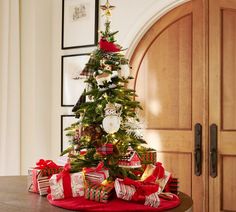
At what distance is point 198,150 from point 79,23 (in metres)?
1.68

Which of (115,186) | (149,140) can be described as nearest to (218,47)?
(149,140)

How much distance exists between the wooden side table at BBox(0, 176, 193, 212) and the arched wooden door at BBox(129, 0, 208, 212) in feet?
3.77

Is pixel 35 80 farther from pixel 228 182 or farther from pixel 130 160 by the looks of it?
pixel 130 160

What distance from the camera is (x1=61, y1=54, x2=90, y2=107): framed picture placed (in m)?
3.97

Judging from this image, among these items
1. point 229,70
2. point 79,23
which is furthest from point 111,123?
point 79,23

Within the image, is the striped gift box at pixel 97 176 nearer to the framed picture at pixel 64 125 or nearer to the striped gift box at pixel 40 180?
the striped gift box at pixel 40 180

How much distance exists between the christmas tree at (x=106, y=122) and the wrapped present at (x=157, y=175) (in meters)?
0.07

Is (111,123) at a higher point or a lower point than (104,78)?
lower

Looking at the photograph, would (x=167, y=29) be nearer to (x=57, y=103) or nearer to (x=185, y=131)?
(x=185, y=131)

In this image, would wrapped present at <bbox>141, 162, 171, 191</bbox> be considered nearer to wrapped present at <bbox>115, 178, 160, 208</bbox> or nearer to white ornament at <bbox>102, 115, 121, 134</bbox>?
wrapped present at <bbox>115, 178, 160, 208</bbox>

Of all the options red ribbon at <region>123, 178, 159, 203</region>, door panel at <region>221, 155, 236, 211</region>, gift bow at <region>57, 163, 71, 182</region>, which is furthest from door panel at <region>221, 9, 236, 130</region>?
gift bow at <region>57, 163, 71, 182</region>

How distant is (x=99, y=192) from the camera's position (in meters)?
2.01

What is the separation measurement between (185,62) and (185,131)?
1.89ft

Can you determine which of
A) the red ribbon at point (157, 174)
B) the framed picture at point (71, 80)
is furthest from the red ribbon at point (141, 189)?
the framed picture at point (71, 80)
